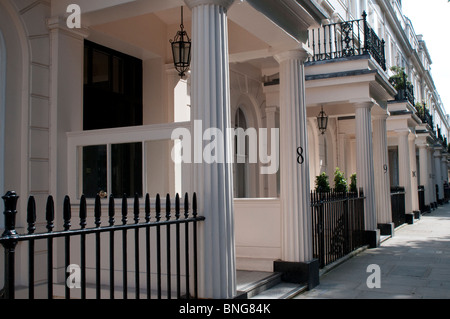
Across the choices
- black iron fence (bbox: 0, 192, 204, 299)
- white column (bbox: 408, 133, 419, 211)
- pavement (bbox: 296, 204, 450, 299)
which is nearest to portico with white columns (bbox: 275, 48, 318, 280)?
pavement (bbox: 296, 204, 450, 299)

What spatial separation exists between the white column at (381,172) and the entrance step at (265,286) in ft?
22.2

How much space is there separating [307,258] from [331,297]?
26.0 inches

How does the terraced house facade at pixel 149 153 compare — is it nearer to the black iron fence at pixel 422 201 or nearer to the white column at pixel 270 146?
the white column at pixel 270 146

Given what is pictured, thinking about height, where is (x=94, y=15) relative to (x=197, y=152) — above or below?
above

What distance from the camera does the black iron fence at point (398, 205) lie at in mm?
14242

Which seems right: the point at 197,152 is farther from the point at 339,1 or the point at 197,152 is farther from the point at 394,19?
the point at 394,19

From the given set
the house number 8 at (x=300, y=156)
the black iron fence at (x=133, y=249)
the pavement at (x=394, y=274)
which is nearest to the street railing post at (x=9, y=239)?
the black iron fence at (x=133, y=249)

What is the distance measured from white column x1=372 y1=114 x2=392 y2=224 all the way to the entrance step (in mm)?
6764

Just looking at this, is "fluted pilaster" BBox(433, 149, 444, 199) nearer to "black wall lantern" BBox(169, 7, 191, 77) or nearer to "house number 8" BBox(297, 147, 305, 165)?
"house number 8" BBox(297, 147, 305, 165)

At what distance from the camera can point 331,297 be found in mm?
6078

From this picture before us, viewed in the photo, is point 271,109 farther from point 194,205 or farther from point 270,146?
point 194,205

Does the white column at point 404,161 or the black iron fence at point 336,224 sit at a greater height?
the white column at point 404,161

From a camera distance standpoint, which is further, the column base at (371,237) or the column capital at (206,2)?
the column base at (371,237)
